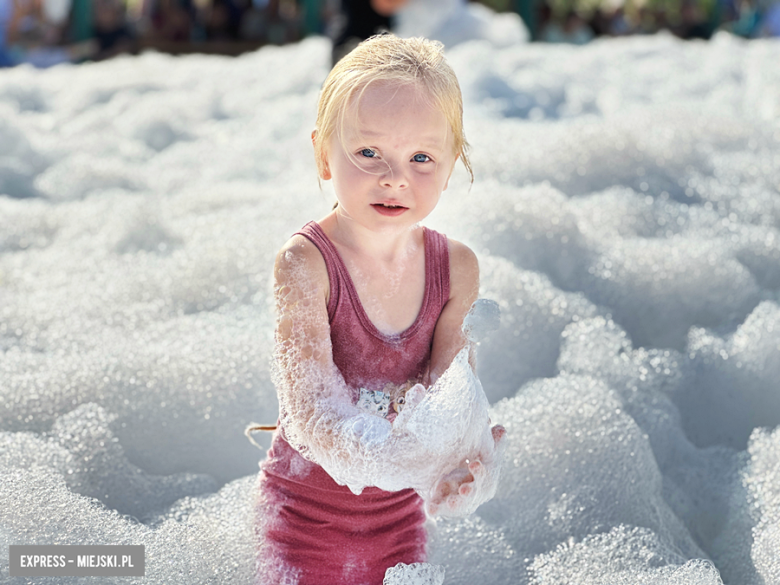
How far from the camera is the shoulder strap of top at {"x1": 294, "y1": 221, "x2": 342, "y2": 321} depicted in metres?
1.21

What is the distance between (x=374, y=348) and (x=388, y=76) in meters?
0.41

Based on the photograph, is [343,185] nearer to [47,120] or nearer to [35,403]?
[35,403]

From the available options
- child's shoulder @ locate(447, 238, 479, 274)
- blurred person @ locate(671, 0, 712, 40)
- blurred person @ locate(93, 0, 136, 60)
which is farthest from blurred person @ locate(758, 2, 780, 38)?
child's shoulder @ locate(447, 238, 479, 274)

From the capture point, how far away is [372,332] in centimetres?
124

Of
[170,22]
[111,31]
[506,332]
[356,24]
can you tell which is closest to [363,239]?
→ [506,332]

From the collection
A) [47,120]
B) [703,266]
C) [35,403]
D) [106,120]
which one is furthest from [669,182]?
[47,120]

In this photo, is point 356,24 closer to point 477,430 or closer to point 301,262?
point 301,262

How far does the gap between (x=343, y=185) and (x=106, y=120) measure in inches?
135

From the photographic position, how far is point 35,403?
190 cm

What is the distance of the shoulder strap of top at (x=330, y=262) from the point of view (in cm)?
121

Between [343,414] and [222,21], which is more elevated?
[343,414]

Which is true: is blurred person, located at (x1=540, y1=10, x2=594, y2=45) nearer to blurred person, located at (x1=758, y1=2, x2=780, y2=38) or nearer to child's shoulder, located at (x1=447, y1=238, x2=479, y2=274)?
blurred person, located at (x1=758, y1=2, x2=780, y2=38)

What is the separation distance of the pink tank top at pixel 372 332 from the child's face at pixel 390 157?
0.09 metres

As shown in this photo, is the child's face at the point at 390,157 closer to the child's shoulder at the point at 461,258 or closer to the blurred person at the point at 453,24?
the child's shoulder at the point at 461,258
